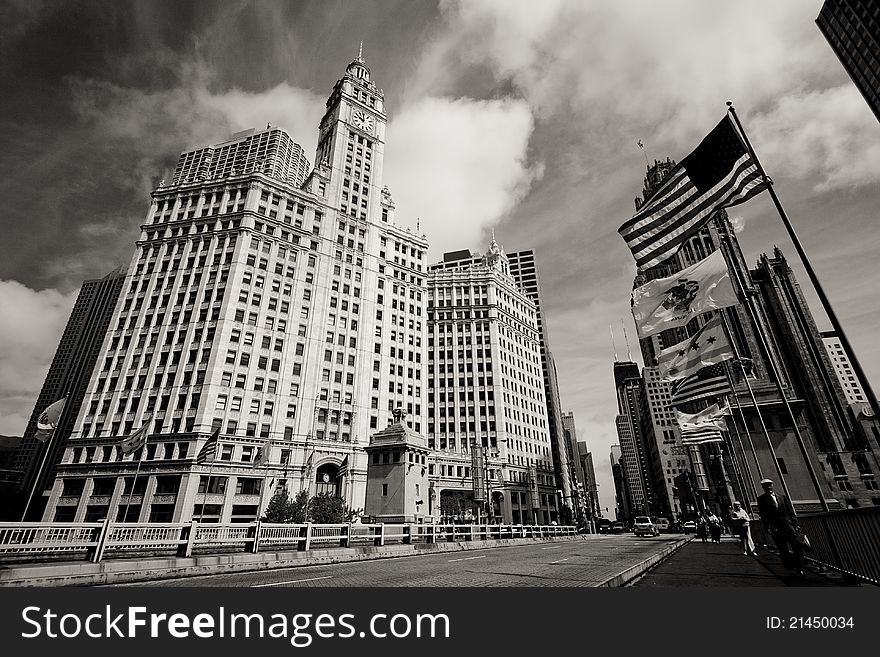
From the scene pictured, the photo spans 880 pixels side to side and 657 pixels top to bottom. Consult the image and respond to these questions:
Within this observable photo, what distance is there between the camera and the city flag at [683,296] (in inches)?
619

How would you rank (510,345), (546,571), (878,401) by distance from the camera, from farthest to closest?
1. (510,345)
2. (546,571)
3. (878,401)

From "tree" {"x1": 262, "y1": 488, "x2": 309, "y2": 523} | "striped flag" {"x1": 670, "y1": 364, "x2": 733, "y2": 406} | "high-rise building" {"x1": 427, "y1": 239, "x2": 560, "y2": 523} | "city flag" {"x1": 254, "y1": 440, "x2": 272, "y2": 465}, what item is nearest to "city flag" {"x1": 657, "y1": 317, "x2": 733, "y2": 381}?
"striped flag" {"x1": 670, "y1": 364, "x2": 733, "y2": 406}

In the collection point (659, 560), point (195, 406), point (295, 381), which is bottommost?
point (659, 560)

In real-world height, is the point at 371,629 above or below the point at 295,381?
below

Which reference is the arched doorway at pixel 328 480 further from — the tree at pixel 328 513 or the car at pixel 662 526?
the car at pixel 662 526

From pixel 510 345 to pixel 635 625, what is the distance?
93415 mm

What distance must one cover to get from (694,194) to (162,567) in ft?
65.9

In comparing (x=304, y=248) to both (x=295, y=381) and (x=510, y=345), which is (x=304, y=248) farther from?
(x=510, y=345)

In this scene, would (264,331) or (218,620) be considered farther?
(264,331)

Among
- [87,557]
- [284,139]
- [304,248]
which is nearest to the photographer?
[87,557]

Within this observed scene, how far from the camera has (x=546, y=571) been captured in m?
11.5

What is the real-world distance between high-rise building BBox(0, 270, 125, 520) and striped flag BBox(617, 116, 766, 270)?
149373mm

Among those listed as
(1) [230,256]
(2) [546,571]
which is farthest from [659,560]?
(1) [230,256]

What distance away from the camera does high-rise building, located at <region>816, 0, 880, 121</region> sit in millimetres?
73250
